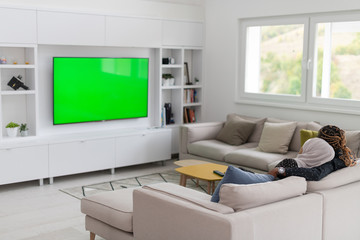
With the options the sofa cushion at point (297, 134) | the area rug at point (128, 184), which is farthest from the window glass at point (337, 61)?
the area rug at point (128, 184)

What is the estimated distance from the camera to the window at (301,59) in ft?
20.1

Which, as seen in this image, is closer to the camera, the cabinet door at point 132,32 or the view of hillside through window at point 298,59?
the view of hillside through window at point 298,59

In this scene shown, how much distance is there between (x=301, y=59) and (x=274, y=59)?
522 millimetres

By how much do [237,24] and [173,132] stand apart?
1.82 metres

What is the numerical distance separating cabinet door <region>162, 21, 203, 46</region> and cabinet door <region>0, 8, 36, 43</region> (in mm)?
1991

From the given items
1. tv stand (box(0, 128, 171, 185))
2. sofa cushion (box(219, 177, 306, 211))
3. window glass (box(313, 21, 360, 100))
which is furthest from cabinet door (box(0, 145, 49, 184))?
window glass (box(313, 21, 360, 100))

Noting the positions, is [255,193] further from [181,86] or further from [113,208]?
[181,86]

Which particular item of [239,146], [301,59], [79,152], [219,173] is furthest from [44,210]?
[301,59]

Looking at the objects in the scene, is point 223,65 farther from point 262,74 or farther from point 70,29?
point 70,29

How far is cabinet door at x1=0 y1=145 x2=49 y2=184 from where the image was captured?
18.4 ft

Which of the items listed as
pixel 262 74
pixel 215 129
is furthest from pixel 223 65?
pixel 215 129

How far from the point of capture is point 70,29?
20.0 feet

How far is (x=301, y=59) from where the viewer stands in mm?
6633

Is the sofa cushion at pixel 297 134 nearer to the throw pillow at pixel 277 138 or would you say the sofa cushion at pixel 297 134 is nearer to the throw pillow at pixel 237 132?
the throw pillow at pixel 277 138
